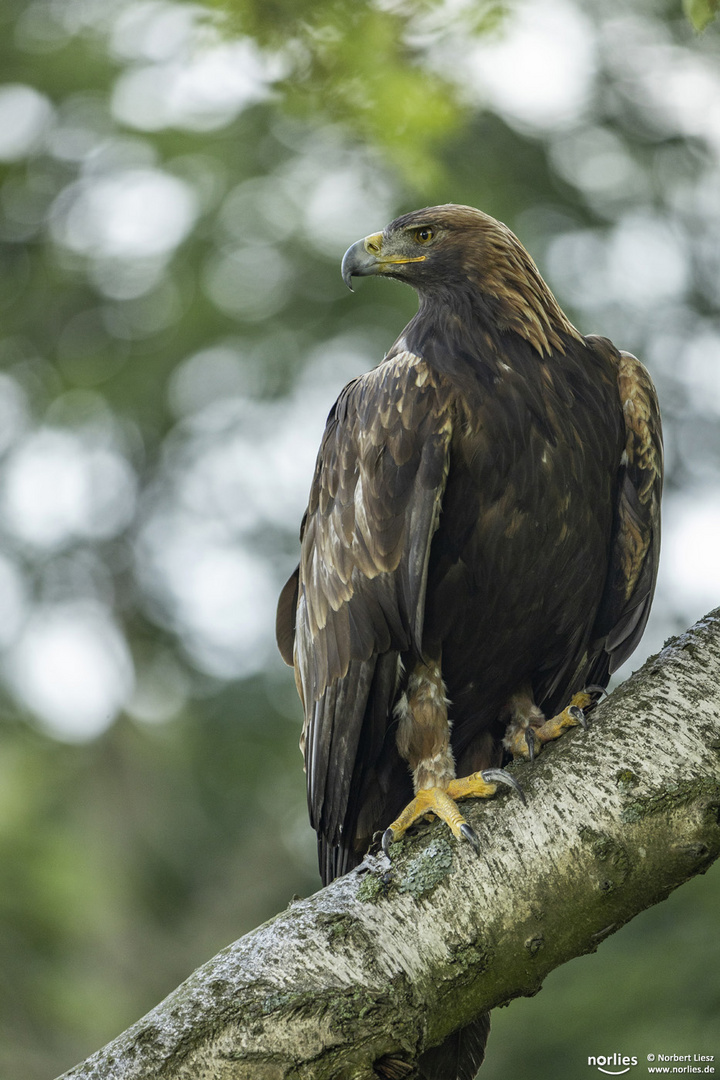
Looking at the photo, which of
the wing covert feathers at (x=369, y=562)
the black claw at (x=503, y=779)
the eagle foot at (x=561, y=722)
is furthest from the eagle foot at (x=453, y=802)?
the wing covert feathers at (x=369, y=562)

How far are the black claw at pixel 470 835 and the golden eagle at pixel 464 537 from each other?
653 mm

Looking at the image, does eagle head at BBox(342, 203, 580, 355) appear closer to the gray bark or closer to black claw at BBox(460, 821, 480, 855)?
the gray bark

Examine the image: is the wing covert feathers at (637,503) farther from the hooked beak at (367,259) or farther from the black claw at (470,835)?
the black claw at (470,835)

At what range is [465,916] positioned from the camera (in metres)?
2.34

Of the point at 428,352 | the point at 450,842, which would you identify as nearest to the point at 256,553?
the point at 428,352

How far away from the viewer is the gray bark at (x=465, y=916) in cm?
212

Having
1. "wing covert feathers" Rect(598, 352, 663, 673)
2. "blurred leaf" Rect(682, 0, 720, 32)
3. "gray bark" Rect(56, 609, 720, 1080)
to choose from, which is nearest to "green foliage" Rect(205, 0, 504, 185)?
"blurred leaf" Rect(682, 0, 720, 32)

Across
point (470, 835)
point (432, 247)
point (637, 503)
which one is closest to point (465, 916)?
point (470, 835)

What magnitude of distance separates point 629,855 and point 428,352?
1895 millimetres

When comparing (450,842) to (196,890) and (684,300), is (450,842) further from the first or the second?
(196,890)

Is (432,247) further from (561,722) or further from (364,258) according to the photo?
(561,722)

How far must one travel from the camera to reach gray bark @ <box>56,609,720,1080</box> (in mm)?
2125

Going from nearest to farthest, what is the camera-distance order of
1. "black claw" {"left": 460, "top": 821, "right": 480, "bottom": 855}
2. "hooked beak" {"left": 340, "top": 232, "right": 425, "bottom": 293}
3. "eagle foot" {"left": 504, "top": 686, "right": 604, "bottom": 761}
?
1. "black claw" {"left": 460, "top": 821, "right": 480, "bottom": 855}
2. "eagle foot" {"left": 504, "top": 686, "right": 604, "bottom": 761}
3. "hooked beak" {"left": 340, "top": 232, "right": 425, "bottom": 293}

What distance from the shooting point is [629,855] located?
2.34 metres
